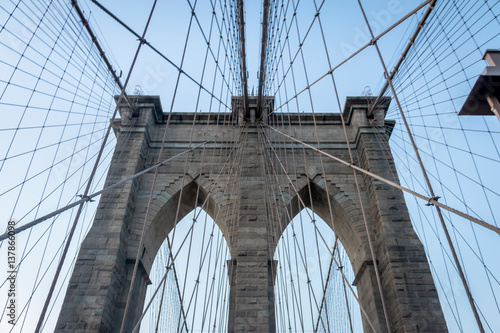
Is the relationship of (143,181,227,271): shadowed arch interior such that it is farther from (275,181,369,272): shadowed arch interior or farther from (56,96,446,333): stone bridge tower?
(275,181,369,272): shadowed arch interior

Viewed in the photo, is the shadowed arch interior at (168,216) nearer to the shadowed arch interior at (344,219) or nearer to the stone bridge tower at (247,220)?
the stone bridge tower at (247,220)

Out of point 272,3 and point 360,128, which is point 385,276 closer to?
point 360,128

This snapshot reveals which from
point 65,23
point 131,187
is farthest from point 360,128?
point 65,23

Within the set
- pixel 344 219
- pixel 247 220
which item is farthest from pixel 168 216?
pixel 344 219

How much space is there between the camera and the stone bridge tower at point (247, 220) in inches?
292

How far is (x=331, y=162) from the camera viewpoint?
10.3 metres

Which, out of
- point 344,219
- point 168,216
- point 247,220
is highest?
point 168,216

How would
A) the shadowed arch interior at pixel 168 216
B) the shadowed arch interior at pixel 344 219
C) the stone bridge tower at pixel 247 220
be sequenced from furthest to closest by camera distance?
the shadowed arch interior at pixel 168 216, the shadowed arch interior at pixel 344 219, the stone bridge tower at pixel 247 220

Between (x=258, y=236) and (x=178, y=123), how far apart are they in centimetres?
463

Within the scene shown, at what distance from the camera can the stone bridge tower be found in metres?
7.42

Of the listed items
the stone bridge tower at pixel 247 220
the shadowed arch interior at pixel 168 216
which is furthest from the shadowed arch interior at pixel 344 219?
the shadowed arch interior at pixel 168 216

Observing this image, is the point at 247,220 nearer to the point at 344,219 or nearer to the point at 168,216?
the point at 168,216

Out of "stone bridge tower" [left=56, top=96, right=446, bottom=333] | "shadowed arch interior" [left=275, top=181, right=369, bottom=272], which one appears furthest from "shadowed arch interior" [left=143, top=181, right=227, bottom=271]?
"shadowed arch interior" [left=275, top=181, right=369, bottom=272]

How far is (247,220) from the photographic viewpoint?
28.7 feet
